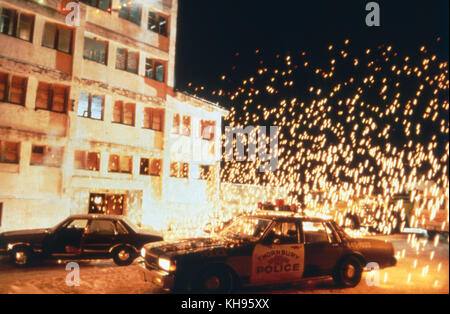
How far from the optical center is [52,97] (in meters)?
17.5

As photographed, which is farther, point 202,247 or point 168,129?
point 168,129

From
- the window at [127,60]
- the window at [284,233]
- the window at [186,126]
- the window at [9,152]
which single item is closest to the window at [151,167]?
the window at [186,126]

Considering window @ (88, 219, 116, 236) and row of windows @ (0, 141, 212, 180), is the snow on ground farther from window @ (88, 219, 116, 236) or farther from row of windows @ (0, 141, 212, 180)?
row of windows @ (0, 141, 212, 180)

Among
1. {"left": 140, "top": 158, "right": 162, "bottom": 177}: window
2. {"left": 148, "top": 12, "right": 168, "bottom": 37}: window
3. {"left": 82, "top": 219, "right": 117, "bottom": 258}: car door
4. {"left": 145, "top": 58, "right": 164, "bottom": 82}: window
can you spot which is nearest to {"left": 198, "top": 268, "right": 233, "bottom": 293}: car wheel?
{"left": 82, "top": 219, "right": 117, "bottom": 258}: car door

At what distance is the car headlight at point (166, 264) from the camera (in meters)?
6.27

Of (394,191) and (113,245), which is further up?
(394,191)

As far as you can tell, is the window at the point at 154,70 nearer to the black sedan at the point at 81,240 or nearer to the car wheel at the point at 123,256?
the black sedan at the point at 81,240

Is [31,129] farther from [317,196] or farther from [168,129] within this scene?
[317,196]

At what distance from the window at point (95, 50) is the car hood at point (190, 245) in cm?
1461

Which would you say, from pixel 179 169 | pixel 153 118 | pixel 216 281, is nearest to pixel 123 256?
pixel 216 281

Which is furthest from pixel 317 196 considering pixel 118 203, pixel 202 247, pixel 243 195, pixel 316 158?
pixel 202 247

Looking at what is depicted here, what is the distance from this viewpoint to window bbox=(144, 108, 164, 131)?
2145 centimetres
